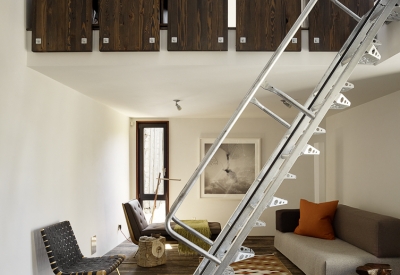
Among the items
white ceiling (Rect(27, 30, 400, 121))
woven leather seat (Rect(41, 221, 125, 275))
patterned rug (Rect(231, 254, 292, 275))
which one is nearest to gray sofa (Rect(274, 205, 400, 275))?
patterned rug (Rect(231, 254, 292, 275))

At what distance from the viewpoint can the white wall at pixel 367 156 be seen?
5973 mm

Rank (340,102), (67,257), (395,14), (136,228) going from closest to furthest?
1. (340,102)
2. (395,14)
3. (67,257)
4. (136,228)

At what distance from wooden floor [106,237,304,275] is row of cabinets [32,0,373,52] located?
3.14m

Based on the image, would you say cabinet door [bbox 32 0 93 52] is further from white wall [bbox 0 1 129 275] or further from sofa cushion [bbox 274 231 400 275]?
sofa cushion [bbox 274 231 400 275]

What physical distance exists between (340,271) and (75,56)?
140 inches

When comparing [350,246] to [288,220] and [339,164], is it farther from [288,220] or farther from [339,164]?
[339,164]

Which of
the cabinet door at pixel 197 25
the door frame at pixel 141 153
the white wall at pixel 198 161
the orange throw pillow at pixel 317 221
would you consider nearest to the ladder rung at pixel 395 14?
the cabinet door at pixel 197 25

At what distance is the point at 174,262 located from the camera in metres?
7.02

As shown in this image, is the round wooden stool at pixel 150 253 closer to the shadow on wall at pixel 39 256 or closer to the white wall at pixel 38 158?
the white wall at pixel 38 158

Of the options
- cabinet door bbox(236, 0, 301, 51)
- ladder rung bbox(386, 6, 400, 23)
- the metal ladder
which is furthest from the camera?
cabinet door bbox(236, 0, 301, 51)

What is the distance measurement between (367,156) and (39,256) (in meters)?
4.47

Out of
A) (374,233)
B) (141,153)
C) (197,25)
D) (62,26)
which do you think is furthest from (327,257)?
(141,153)

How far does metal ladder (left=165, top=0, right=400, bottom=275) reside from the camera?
9.68ft

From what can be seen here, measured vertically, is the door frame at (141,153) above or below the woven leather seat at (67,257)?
above
